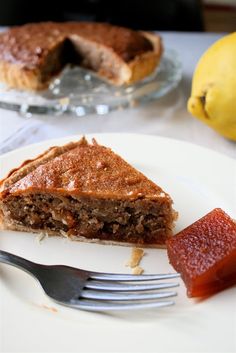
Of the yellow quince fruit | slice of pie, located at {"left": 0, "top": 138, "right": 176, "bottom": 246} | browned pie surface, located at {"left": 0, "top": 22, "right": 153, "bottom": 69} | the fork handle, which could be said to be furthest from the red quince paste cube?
browned pie surface, located at {"left": 0, "top": 22, "right": 153, "bottom": 69}

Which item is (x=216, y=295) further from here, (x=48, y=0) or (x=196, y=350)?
(x=48, y=0)

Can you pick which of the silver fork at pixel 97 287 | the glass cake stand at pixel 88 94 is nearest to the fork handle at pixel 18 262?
the silver fork at pixel 97 287

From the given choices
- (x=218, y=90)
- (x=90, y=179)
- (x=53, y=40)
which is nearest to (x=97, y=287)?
(x=90, y=179)

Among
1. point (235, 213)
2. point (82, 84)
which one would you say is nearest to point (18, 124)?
point (82, 84)

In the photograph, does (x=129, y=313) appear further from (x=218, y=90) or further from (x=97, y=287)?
(x=218, y=90)

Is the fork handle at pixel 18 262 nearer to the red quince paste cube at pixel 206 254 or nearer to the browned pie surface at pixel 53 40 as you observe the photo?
the red quince paste cube at pixel 206 254

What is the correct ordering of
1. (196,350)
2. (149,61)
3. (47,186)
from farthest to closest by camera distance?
(149,61) → (47,186) → (196,350)
